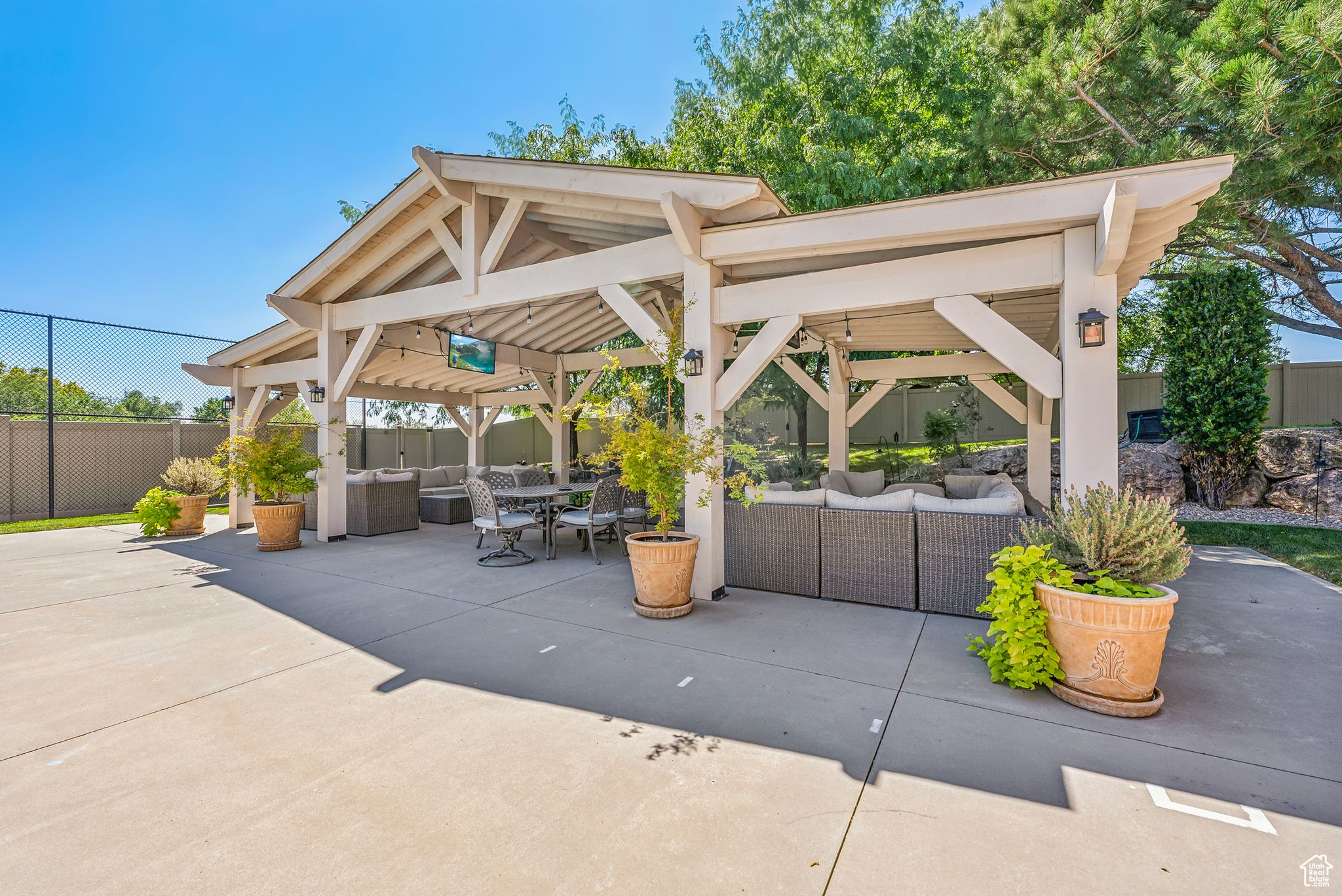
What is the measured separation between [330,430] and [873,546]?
6.72 meters

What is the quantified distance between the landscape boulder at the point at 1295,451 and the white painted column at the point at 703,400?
27.8 ft

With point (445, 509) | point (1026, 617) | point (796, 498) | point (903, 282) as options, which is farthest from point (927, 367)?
point (445, 509)

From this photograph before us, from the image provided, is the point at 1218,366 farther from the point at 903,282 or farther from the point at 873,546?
the point at 873,546

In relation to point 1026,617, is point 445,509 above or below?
below

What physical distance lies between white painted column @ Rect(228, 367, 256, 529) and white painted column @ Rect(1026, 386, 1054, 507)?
11483mm

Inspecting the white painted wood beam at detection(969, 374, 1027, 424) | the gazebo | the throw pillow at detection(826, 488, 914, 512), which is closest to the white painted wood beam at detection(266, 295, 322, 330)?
the gazebo

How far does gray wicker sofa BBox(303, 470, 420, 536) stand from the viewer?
791 cm

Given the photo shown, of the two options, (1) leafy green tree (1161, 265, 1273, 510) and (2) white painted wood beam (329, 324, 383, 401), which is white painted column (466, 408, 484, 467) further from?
(1) leafy green tree (1161, 265, 1273, 510)

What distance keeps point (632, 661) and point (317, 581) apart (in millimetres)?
3560

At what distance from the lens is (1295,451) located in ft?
25.7

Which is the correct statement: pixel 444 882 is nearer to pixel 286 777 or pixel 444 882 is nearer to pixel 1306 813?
pixel 286 777

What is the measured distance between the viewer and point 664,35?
1184 centimetres

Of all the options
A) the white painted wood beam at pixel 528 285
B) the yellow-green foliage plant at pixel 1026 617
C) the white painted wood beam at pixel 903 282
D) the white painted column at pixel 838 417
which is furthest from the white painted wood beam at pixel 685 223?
the white painted column at pixel 838 417

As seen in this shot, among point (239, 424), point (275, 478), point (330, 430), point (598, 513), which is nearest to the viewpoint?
point (598, 513)
